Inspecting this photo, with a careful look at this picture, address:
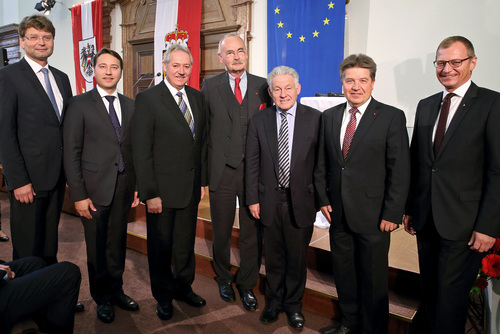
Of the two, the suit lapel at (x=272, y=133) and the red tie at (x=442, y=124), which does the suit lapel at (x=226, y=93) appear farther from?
the red tie at (x=442, y=124)

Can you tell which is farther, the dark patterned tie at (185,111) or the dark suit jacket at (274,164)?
the dark patterned tie at (185,111)

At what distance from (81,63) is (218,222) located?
276 inches

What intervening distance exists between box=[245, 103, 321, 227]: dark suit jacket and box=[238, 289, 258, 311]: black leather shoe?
1.95 ft

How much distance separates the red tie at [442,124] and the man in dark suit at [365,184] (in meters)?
0.13

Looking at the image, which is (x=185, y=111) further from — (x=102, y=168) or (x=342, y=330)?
(x=342, y=330)

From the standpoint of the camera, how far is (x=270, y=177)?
2.07 m

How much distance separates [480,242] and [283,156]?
3.36 feet

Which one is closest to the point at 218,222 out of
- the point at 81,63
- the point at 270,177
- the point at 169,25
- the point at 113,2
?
the point at 270,177

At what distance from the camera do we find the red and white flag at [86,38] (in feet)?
24.1

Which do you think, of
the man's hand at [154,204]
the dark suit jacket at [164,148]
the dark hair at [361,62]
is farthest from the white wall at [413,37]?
the man's hand at [154,204]

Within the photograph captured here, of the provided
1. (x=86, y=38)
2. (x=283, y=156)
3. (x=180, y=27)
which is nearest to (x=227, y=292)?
(x=283, y=156)

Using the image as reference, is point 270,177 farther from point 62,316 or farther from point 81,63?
point 81,63

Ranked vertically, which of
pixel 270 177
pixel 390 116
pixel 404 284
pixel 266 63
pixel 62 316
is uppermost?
pixel 266 63

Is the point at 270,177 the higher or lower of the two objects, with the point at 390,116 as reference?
lower
